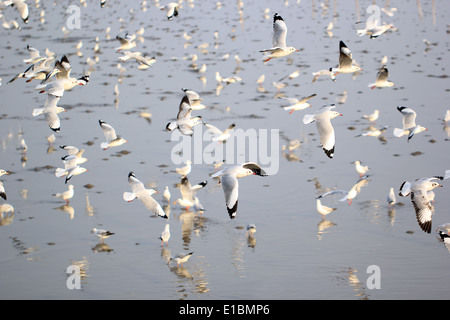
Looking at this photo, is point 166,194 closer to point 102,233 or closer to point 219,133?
point 102,233

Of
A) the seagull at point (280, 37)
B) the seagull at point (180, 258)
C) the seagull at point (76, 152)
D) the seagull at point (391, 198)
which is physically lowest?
the seagull at point (180, 258)

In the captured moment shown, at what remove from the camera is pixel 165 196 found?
15281mm

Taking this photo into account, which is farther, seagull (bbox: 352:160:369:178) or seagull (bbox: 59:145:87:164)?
seagull (bbox: 59:145:87:164)

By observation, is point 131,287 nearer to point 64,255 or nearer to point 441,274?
point 64,255

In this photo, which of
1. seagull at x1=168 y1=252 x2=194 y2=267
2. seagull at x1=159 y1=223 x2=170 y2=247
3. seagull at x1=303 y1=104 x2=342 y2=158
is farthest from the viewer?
seagull at x1=303 y1=104 x2=342 y2=158

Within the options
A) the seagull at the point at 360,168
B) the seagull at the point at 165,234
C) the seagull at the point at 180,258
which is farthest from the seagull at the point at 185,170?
the seagull at the point at 180,258

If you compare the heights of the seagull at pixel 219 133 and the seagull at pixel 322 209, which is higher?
the seagull at pixel 219 133

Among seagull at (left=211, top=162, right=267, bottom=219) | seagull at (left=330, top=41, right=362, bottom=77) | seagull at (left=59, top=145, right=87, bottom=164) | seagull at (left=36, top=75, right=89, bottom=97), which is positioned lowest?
seagull at (left=211, top=162, right=267, bottom=219)

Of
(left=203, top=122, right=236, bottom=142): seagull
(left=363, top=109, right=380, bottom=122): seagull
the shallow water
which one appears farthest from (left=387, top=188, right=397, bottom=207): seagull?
(left=363, top=109, right=380, bottom=122): seagull

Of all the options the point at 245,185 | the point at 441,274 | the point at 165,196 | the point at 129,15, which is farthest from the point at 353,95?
the point at 129,15

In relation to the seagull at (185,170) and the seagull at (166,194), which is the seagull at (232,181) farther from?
the seagull at (185,170)

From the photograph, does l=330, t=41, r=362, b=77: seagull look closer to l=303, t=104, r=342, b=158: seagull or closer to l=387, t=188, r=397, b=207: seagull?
l=303, t=104, r=342, b=158: seagull

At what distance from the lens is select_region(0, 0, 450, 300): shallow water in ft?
38.3

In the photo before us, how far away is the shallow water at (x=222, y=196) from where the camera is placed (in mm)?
11672
